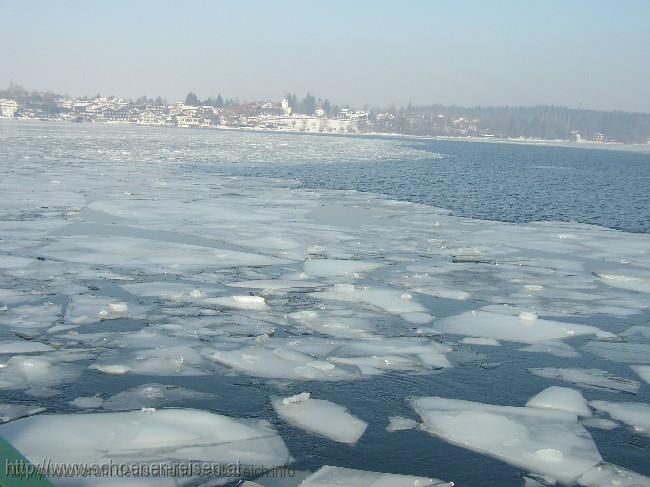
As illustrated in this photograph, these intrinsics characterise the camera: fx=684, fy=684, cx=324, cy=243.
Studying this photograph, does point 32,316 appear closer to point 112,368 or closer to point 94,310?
point 94,310

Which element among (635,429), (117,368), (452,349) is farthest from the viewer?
(452,349)

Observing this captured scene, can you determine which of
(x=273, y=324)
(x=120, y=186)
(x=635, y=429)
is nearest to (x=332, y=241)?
(x=273, y=324)

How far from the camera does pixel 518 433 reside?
4.92 metres

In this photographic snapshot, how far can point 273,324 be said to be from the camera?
7250 millimetres

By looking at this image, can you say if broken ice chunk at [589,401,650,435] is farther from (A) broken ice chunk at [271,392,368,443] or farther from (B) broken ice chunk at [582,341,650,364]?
(A) broken ice chunk at [271,392,368,443]

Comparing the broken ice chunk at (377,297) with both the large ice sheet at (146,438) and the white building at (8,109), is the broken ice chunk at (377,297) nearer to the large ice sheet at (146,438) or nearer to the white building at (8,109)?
the large ice sheet at (146,438)

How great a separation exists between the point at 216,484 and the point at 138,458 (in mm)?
574

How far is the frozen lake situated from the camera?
4.55 meters

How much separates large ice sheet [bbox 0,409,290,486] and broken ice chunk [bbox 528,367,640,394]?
2.77m

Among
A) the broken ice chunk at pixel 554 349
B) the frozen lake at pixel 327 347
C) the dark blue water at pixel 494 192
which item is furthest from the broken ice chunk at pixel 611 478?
the dark blue water at pixel 494 192

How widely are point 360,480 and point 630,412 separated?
2526 millimetres

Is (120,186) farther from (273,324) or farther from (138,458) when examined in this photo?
(138,458)

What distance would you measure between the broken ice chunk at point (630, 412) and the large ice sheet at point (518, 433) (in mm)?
387

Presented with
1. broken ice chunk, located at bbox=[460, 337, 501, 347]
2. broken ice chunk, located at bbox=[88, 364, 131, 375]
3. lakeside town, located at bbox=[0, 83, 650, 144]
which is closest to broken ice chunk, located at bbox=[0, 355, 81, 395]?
broken ice chunk, located at bbox=[88, 364, 131, 375]
